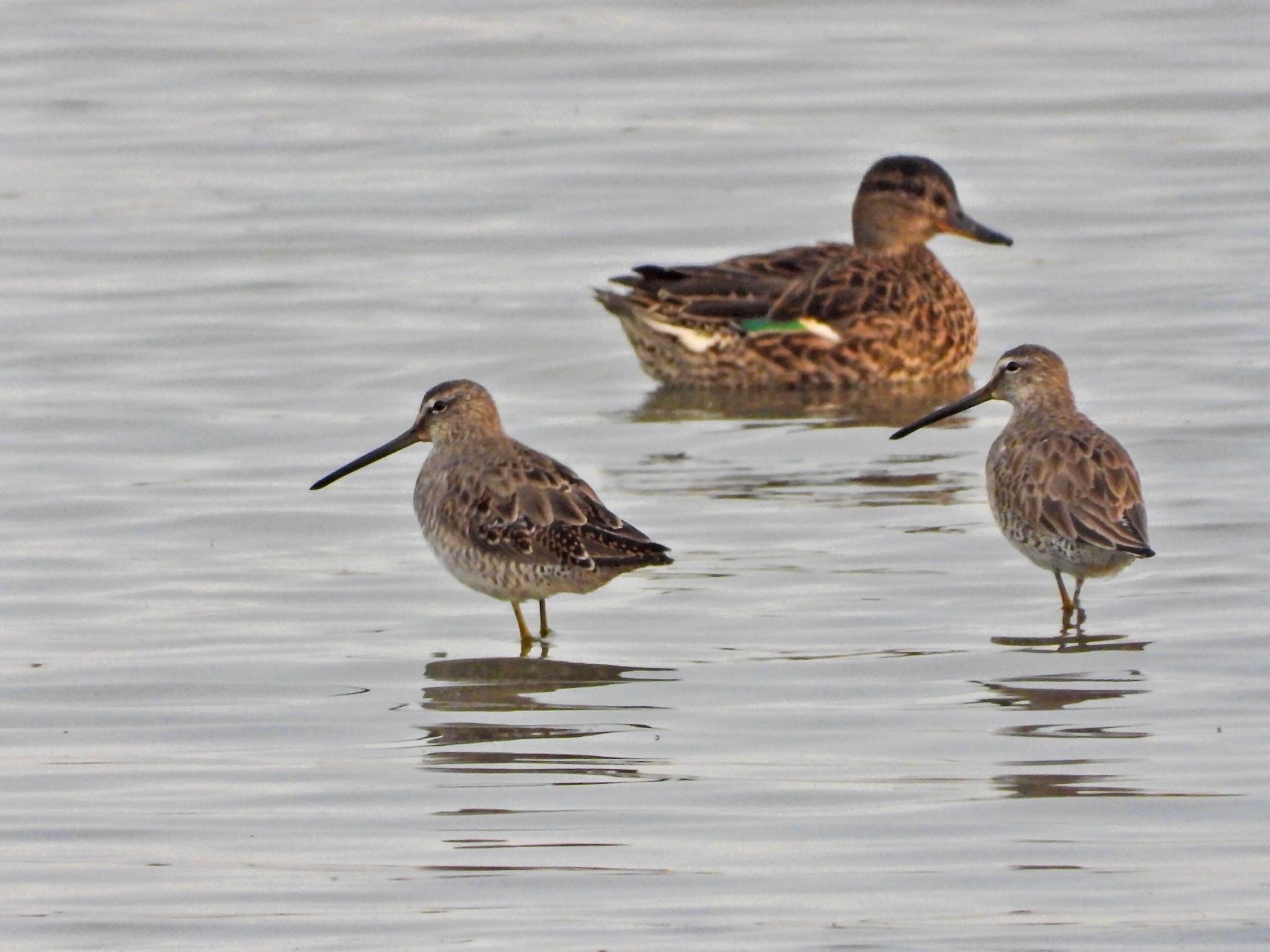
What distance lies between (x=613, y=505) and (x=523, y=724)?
2954 millimetres

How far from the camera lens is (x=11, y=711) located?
24.7ft

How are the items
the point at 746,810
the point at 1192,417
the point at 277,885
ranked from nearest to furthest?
the point at 277,885 < the point at 746,810 < the point at 1192,417

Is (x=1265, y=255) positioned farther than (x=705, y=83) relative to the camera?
No

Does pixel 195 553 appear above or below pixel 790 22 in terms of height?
below

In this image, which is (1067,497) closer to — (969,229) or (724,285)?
(724,285)

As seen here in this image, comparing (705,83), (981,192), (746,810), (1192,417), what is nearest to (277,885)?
(746,810)

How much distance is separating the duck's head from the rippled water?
606 mm

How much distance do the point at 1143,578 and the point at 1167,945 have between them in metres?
3.64

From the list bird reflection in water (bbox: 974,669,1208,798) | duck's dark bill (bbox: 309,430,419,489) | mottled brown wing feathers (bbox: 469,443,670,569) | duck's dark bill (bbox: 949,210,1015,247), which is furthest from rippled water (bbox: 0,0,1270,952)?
duck's dark bill (bbox: 949,210,1015,247)

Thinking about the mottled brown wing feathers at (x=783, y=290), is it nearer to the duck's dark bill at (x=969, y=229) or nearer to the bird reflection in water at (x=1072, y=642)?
the duck's dark bill at (x=969, y=229)

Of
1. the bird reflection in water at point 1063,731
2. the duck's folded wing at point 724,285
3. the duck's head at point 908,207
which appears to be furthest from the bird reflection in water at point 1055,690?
the duck's head at point 908,207

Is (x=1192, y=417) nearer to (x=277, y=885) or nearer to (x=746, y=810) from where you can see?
(x=746, y=810)

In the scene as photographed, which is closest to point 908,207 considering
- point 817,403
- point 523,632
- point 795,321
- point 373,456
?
point 795,321

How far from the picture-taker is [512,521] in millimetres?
8711
